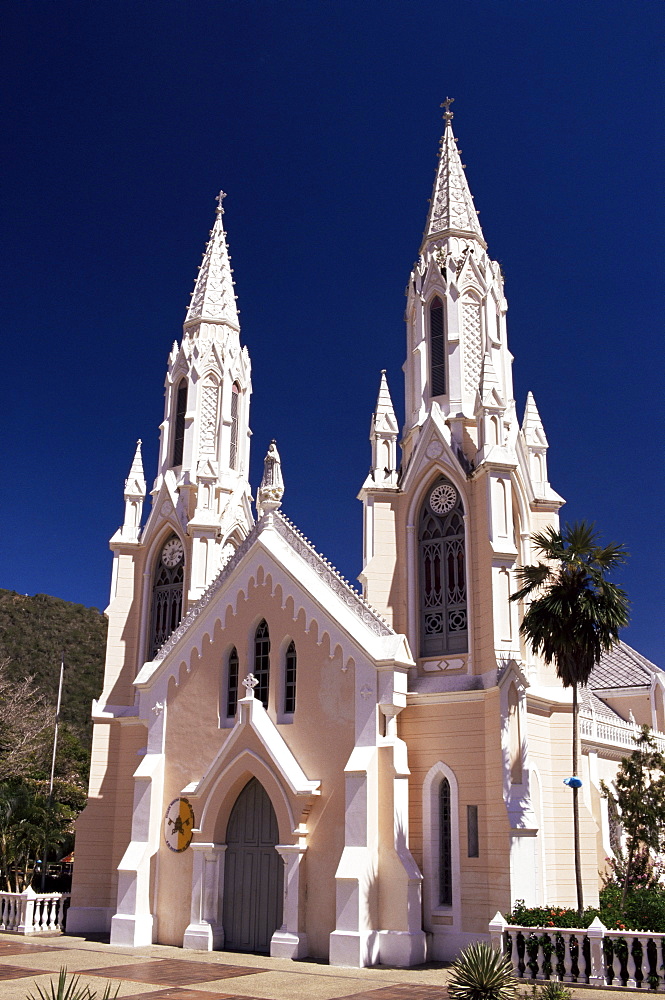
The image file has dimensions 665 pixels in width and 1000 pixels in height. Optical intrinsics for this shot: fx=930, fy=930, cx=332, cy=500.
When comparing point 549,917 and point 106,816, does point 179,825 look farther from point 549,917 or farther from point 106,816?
point 549,917

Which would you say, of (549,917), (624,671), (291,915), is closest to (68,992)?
(549,917)

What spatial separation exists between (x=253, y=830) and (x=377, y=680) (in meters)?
5.22

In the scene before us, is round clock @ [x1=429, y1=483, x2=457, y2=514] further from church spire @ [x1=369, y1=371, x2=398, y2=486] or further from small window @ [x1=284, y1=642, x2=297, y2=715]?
small window @ [x1=284, y1=642, x2=297, y2=715]

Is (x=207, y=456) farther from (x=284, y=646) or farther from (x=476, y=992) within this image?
(x=476, y=992)

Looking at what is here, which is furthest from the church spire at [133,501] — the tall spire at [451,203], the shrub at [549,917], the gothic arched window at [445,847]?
the shrub at [549,917]

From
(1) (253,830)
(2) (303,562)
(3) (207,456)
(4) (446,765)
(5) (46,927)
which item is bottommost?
(5) (46,927)

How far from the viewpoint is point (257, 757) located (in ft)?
75.3

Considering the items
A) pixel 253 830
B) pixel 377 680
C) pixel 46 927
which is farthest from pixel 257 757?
pixel 46 927

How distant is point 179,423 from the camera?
3288 centimetres

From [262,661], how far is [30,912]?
9.91 metres

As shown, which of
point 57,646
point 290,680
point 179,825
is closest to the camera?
point 290,680

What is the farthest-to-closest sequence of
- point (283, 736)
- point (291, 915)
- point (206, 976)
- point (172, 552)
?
point (172, 552)
point (283, 736)
point (291, 915)
point (206, 976)

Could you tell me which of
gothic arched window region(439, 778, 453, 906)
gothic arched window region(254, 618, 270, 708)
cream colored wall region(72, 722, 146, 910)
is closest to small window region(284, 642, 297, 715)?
gothic arched window region(254, 618, 270, 708)

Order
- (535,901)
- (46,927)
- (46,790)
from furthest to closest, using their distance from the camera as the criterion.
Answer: (46,790), (46,927), (535,901)
